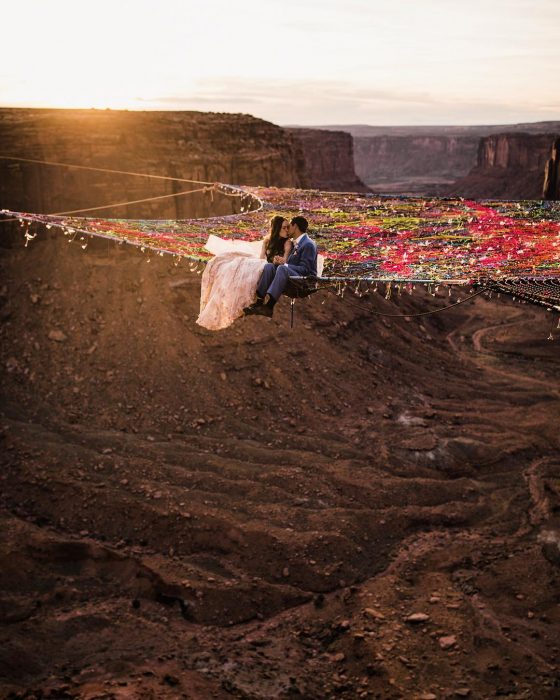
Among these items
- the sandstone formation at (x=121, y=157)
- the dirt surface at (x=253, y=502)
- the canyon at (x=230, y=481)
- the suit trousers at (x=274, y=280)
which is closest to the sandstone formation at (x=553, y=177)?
the canyon at (x=230, y=481)

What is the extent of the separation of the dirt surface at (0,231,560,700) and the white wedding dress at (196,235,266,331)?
12.2ft

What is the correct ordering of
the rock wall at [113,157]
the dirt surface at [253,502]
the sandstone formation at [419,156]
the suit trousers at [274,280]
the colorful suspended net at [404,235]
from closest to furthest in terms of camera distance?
the suit trousers at [274,280]
the colorful suspended net at [404,235]
the dirt surface at [253,502]
the rock wall at [113,157]
the sandstone formation at [419,156]

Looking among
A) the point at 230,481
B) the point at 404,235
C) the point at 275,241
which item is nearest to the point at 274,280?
the point at 275,241

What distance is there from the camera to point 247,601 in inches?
360

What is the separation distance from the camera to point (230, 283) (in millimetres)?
6859

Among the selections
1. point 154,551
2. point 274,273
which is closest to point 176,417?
point 154,551

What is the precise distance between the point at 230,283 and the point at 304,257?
0.76m

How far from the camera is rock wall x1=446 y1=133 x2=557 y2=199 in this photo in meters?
52.1

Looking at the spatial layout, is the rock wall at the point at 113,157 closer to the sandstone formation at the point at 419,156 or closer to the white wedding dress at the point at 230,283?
the white wedding dress at the point at 230,283

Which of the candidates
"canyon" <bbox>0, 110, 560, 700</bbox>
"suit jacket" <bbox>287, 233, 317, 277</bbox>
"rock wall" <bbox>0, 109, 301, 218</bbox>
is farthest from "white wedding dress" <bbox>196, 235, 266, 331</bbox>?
"rock wall" <bbox>0, 109, 301, 218</bbox>

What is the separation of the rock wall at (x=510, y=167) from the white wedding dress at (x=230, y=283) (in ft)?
152

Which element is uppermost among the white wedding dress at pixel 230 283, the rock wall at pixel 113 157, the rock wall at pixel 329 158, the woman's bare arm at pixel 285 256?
the rock wall at pixel 329 158

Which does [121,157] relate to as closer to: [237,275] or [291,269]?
[237,275]

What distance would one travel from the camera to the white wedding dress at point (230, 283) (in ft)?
22.3
